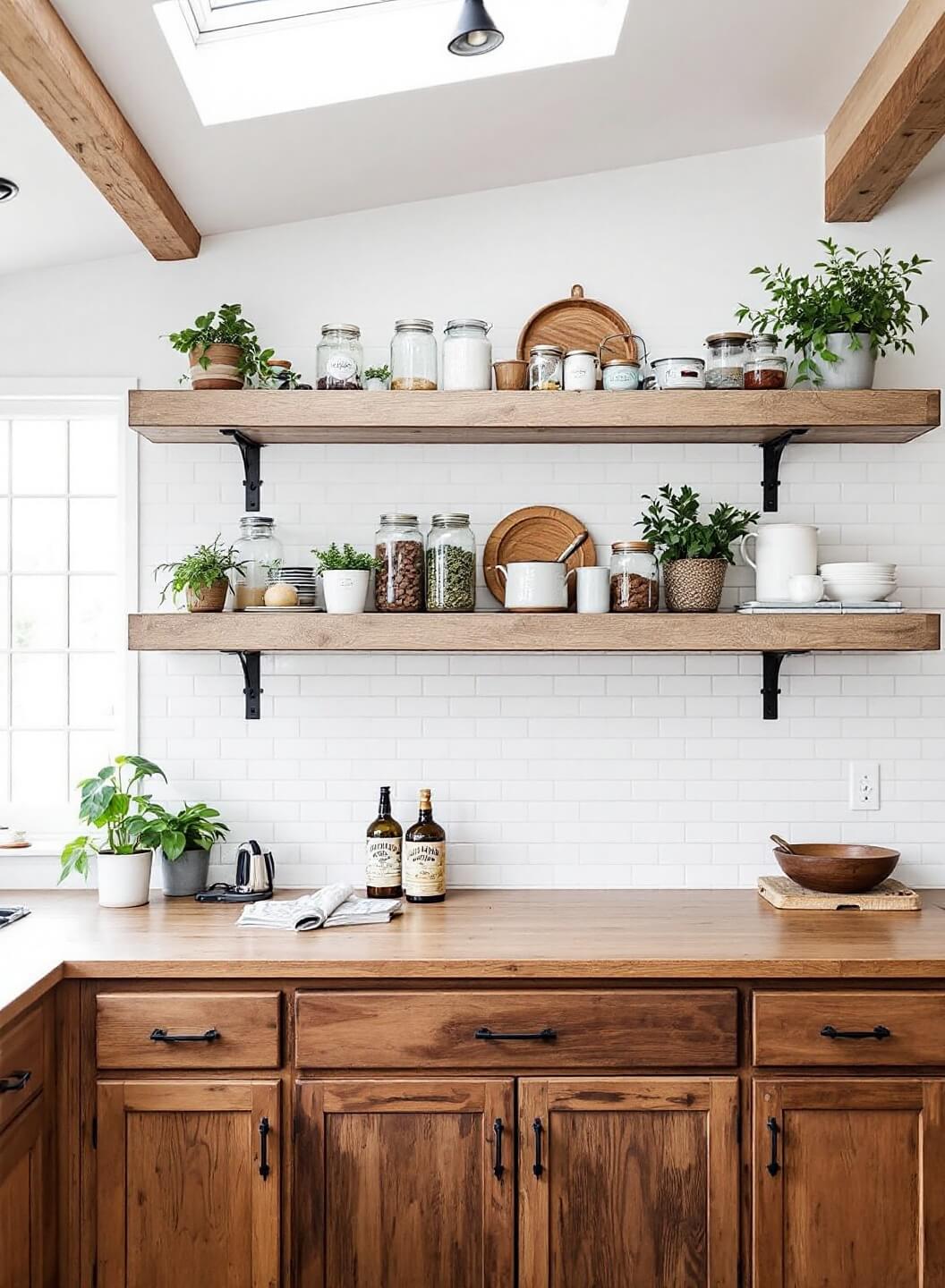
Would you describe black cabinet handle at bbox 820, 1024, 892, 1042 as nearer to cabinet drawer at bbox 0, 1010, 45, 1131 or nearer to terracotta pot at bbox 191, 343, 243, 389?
cabinet drawer at bbox 0, 1010, 45, 1131

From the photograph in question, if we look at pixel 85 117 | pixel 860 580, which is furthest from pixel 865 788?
pixel 85 117

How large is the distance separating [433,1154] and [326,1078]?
0.25 m

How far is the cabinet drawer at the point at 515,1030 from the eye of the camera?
88.0 inches

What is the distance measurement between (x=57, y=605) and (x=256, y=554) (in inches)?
24.8

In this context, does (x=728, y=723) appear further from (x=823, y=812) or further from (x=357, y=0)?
(x=357, y=0)

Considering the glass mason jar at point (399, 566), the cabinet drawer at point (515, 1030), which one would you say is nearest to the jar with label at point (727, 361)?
the glass mason jar at point (399, 566)

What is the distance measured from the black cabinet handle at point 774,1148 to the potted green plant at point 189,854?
1416 mm

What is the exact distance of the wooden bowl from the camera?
2.63 meters

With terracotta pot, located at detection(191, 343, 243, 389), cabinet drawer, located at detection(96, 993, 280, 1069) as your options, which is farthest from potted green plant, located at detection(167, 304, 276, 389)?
cabinet drawer, located at detection(96, 993, 280, 1069)

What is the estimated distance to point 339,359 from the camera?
106 inches

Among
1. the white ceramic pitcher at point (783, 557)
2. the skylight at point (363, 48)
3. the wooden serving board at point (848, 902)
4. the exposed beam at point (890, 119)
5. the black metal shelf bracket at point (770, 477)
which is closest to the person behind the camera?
the exposed beam at point (890, 119)

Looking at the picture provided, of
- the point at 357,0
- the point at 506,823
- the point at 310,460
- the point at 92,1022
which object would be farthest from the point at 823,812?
the point at 357,0

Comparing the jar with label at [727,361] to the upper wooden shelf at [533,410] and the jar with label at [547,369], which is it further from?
the jar with label at [547,369]

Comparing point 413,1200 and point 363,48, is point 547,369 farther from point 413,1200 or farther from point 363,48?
point 413,1200
